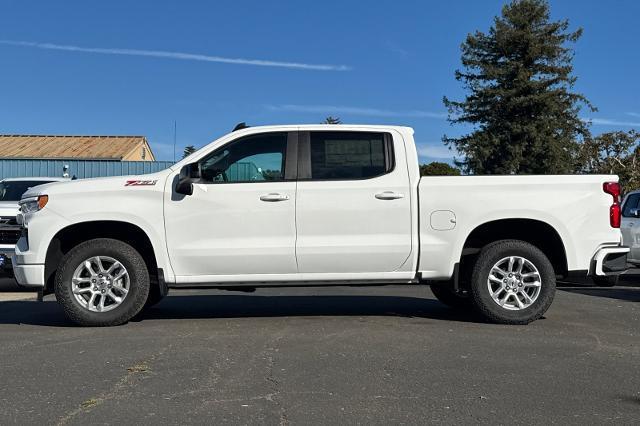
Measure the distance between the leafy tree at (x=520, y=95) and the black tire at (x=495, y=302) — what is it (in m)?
38.2

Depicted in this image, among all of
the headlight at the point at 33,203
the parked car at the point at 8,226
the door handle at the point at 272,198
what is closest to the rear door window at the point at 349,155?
the door handle at the point at 272,198

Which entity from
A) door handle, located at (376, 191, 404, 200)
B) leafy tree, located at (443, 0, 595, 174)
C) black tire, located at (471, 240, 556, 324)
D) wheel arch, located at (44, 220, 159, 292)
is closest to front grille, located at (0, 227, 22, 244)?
wheel arch, located at (44, 220, 159, 292)

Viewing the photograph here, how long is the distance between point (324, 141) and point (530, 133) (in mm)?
39285

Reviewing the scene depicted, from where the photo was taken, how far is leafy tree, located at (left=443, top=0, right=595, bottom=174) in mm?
44188

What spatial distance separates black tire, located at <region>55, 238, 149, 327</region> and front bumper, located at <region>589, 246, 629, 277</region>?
4.57 meters

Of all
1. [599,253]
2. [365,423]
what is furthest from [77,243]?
[599,253]

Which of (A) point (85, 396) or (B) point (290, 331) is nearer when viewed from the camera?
(A) point (85, 396)

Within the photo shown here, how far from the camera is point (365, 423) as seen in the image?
3.86 m

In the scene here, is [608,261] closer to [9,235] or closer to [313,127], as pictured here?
[313,127]

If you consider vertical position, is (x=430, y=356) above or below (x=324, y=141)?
below

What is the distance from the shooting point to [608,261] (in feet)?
23.1

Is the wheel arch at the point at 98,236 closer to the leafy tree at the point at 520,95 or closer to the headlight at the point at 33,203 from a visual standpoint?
the headlight at the point at 33,203

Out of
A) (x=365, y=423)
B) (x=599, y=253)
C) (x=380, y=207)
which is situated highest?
(x=380, y=207)

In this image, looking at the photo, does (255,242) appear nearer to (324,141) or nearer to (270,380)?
(324,141)
